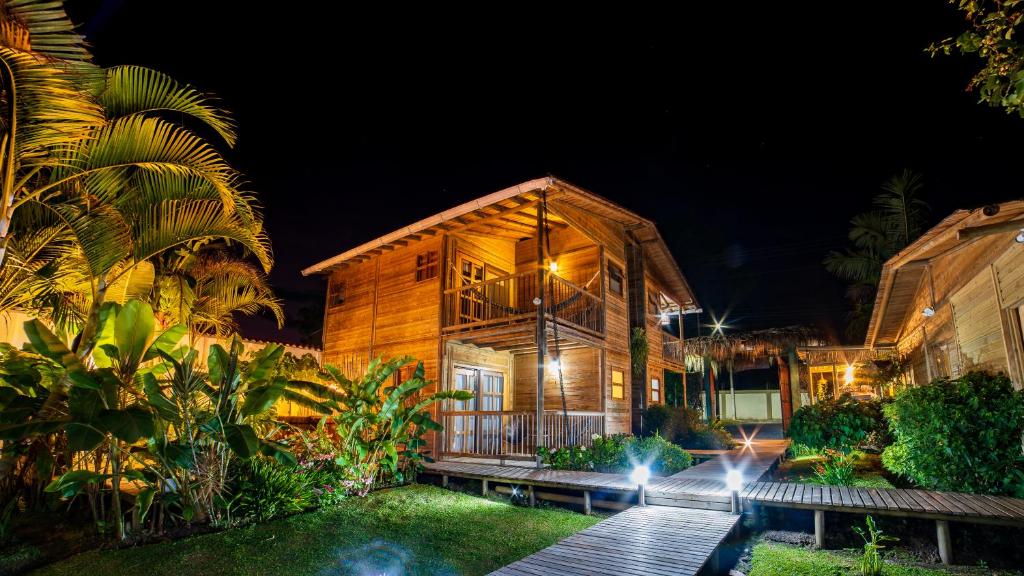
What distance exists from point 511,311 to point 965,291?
382 inches

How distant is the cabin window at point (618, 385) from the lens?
51.1 ft

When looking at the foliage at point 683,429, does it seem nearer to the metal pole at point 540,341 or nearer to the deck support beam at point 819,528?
the metal pole at point 540,341

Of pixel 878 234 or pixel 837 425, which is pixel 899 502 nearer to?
pixel 837 425

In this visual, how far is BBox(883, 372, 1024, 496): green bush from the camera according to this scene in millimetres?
6848

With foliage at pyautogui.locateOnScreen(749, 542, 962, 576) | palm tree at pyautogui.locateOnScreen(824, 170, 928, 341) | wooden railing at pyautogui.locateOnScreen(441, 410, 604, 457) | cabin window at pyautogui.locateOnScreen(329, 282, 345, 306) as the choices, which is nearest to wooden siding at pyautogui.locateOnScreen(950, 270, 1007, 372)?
foliage at pyautogui.locateOnScreen(749, 542, 962, 576)

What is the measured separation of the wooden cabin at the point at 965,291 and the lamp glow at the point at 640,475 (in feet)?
18.2

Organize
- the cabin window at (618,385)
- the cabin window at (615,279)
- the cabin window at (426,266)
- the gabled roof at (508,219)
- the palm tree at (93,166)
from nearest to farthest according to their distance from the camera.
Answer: the palm tree at (93,166) → the gabled roof at (508,219) → the cabin window at (426,266) → the cabin window at (618,385) → the cabin window at (615,279)

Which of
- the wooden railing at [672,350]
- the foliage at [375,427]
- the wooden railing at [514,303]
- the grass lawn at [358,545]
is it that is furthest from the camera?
the wooden railing at [672,350]

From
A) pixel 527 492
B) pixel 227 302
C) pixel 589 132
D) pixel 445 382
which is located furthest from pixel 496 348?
pixel 589 132

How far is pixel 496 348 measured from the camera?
15.2m

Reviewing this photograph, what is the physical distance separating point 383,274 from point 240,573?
11.2 m

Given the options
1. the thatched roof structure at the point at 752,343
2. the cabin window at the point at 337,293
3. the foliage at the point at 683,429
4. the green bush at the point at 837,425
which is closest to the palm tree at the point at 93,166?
the cabin window at the point at 337,293

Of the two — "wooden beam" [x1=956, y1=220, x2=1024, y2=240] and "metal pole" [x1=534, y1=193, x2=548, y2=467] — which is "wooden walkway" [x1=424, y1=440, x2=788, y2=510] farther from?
"wooden beam" [x1=956, y1=220, x2=1024, y2=240]

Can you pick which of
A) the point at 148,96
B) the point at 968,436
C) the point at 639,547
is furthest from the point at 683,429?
the point at 148,96
